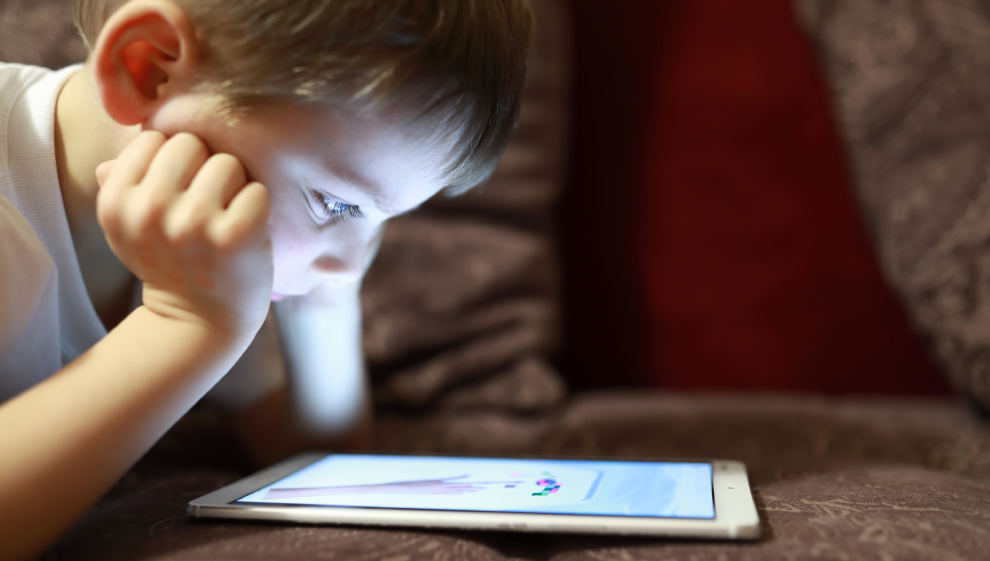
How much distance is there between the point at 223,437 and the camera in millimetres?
811

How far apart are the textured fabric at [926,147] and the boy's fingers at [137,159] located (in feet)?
2.70

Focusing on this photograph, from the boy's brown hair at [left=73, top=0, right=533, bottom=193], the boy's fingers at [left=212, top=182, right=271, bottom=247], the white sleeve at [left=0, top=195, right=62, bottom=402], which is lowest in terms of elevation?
the white sleeve at [left=0, top=195, right=62, bottom=402]

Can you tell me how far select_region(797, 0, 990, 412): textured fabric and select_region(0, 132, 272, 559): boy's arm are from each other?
2.46 ft

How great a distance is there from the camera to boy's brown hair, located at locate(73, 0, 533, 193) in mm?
486

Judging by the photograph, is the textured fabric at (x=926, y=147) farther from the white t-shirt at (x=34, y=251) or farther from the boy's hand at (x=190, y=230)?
the white t-shirt at (x=34, y=251)

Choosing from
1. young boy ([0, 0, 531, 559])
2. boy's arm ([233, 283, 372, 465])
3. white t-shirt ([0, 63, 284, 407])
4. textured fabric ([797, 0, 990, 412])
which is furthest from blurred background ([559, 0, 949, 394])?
white t-shirt ([0, 63, 284, 407])

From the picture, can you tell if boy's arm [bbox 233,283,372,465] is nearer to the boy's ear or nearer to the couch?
the couch

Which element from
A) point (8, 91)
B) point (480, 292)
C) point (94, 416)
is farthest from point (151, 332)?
point (480, 292)

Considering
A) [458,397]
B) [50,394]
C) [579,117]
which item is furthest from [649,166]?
[50,394]

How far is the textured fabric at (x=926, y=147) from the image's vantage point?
81cm

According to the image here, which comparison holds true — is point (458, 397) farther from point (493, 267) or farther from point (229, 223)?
point (229, 223)

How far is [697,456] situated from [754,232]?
48 cm

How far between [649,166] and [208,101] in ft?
2.57

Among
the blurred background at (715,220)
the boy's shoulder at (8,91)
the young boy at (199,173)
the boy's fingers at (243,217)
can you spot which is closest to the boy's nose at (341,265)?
the young boy at (199,173)
